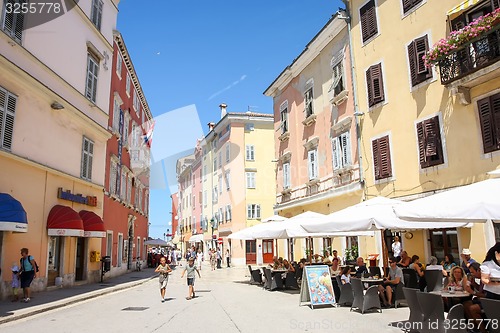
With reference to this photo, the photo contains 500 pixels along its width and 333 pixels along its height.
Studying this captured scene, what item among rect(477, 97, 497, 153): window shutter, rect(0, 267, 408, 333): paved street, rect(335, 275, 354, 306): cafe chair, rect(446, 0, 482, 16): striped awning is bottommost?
rect(0, 267, 408, 333): paved street

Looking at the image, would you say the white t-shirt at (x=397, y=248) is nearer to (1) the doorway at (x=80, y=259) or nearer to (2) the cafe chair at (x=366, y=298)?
(2) the cafe chair at (x=366, y=298)

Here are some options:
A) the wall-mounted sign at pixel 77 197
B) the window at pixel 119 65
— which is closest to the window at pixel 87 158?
the wall-mounted sign at pixel 77 197

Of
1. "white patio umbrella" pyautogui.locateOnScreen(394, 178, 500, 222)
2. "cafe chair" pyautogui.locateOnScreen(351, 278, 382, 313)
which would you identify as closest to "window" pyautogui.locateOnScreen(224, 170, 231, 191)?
"cafe chair" pyautogui.locateOnScreen(351, 278, 382, 313)

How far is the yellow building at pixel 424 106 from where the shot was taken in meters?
12.4

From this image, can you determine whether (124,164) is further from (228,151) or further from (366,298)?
(366,298)

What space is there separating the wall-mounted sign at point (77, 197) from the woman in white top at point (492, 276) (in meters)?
15.6

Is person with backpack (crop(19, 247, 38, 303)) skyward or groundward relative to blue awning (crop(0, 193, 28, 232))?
groundward

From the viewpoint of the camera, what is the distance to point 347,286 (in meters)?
11.5

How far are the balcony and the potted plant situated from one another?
113 millimetres

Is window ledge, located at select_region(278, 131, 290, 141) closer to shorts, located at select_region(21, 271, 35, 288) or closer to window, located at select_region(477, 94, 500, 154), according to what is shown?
window, located at select_region(477, 94, 500, 154)

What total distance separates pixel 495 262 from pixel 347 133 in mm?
12908

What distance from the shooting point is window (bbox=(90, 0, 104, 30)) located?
21109 millimetres

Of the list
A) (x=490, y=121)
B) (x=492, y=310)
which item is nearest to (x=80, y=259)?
(x=490, y=121)

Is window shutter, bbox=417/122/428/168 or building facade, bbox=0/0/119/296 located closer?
building facade, bbox=0/0/119/296
